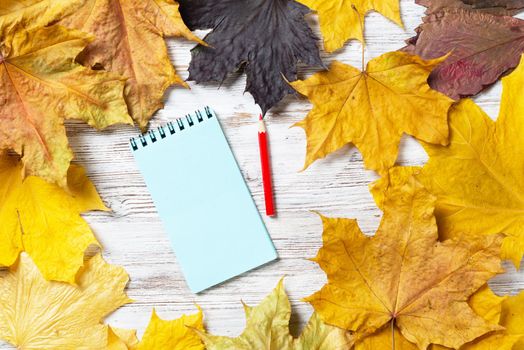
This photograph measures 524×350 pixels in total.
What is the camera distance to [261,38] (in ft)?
2.64

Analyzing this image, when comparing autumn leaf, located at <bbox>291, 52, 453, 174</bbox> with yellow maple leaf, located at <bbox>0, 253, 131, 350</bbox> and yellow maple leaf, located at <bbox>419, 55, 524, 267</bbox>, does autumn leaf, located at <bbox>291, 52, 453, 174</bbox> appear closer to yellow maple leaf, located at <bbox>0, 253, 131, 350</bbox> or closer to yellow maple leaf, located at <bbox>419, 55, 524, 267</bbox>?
yellow maple leaf, located at <bbox>419, 55, 524, 267</bbox>

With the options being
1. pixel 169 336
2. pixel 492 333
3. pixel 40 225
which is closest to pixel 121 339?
pixel 169 336

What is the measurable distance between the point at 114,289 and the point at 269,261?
24 centimetres

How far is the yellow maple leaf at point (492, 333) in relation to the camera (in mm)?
793

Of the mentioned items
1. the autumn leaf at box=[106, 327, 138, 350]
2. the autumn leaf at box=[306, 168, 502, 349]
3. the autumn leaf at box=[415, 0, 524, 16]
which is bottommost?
the autumn leaf at box=[106, 327, 138, 350]

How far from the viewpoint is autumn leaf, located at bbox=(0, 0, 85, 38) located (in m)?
0.78

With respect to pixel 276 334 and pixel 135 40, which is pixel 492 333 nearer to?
pixel 276 334

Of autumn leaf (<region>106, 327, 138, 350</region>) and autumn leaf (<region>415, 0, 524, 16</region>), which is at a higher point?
autumn leaf (<region>415, 0, 524, 16</region>)

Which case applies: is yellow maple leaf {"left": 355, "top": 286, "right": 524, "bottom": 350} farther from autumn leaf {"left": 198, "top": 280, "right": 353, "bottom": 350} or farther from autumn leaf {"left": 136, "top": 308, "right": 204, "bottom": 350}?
autumn leaf {"left": 136, "top": 308, "right": 204, "bottom": 350}

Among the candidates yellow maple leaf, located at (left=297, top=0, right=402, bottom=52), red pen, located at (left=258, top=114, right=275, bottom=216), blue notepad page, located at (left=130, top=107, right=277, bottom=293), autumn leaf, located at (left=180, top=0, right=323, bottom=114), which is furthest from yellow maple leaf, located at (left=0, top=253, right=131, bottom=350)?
yellow maple leaf, located at (left=297, top=0, right=402, bottom=52)

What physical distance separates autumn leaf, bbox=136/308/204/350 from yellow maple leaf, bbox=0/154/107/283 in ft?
0.45

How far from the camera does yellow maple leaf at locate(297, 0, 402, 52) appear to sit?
0.81 m

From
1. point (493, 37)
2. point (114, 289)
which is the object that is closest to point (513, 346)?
point (493, 37)

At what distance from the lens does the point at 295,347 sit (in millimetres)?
813
